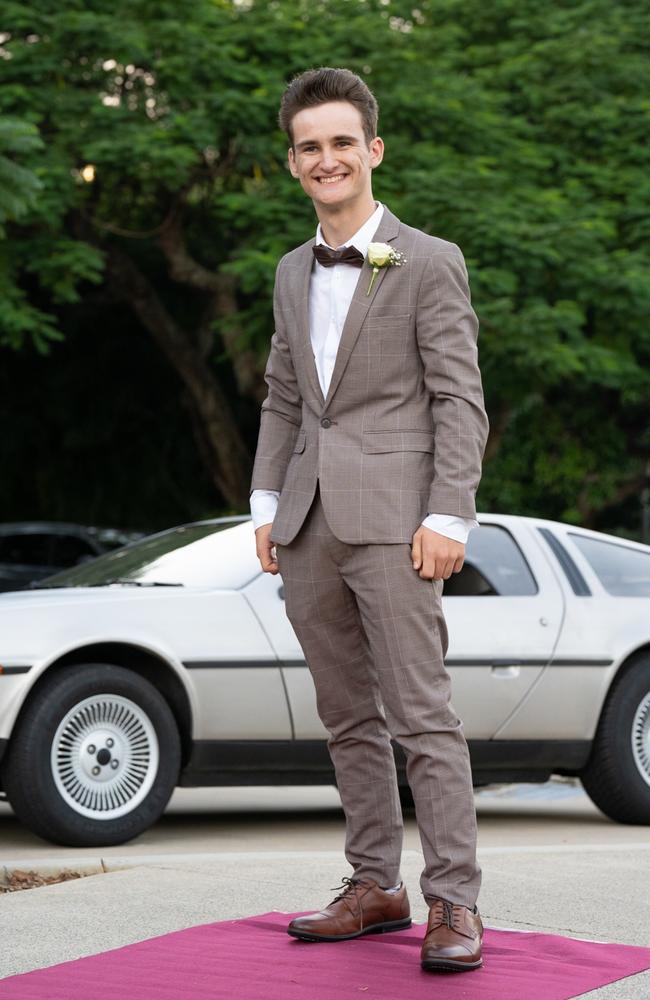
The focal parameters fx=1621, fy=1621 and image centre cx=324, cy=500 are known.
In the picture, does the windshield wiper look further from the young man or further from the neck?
the neck

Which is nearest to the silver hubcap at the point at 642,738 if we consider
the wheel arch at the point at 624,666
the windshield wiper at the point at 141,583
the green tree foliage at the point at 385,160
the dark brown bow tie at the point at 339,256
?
the wheel arch at the point at 624,666

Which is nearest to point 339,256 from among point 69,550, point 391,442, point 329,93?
point 329,93

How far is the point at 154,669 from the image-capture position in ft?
23.0

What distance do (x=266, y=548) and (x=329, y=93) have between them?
48.2 inches

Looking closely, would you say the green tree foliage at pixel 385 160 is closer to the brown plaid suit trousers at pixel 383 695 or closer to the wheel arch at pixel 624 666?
the wheel arch at pixel 624 666

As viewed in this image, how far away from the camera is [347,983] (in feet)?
12.7

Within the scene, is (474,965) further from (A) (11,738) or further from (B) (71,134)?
(B) (71,134)

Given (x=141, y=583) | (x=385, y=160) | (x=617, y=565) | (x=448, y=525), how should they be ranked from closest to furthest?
(x=448, y=525), (x=141, y=583), (x=617, y=565), (x=385, y=160)

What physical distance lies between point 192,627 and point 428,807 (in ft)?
9.85

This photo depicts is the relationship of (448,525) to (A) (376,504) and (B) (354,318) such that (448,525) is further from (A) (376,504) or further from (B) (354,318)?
(B) (354,318)

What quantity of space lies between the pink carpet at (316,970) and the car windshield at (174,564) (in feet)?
9.35

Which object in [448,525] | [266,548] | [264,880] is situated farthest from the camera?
[264,880]

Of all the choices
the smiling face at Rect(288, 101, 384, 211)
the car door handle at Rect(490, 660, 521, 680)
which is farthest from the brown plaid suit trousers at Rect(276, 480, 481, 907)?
the car door handle at Rect(490, 660, 521, 680)

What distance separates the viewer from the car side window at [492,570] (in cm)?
753
